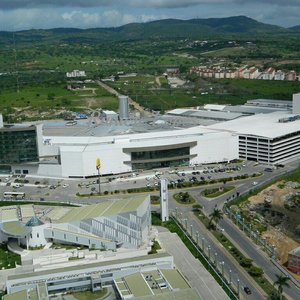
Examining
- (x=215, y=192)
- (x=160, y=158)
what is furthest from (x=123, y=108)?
(x=215, y=192)

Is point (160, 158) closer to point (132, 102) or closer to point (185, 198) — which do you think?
point (185, 198)

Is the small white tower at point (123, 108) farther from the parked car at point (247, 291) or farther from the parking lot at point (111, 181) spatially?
the parked car at point (247, 291)

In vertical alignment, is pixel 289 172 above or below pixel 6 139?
below

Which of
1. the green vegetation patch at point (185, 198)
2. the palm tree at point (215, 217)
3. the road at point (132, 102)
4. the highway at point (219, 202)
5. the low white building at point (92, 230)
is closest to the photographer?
the highway at point (219, 202)

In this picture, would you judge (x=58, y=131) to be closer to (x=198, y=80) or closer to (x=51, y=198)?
(x=51, y=198)

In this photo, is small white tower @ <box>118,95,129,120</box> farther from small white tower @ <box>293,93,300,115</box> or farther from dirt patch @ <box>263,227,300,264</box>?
dirt patch @ <box>263,227,300,264</box>

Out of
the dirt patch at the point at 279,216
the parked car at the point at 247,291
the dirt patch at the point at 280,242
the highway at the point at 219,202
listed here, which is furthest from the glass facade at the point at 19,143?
the parked car at the point at 247,291

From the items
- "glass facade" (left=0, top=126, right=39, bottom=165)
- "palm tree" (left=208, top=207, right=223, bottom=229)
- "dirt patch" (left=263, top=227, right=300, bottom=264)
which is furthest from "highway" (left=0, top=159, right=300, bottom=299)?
"glass facade" (left=0, top=126, right=39, bottom=165)

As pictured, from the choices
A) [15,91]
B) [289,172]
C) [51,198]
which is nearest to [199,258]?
[51,198]
